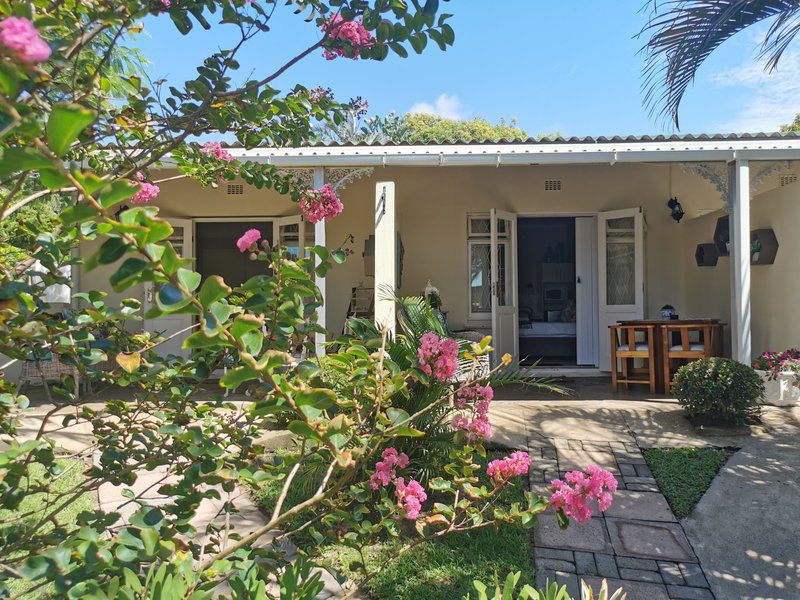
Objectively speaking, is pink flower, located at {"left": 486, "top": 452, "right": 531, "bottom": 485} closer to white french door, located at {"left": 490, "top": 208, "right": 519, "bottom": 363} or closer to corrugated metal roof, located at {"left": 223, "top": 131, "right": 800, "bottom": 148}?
corrugated metal roof, located at {"left": 223, "top": 131, "right": 800, "bottom": 148}

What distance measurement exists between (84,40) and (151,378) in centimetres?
93

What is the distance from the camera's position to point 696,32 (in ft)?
15.8

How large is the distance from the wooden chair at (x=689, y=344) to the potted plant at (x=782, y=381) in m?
0.69

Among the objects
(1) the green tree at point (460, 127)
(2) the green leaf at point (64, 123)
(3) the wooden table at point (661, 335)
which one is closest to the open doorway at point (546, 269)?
(3) the wooden table at point (661, 335)

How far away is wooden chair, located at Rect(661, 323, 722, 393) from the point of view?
19.9 ft

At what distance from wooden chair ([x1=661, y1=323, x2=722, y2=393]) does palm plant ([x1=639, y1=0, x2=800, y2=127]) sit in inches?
98.1

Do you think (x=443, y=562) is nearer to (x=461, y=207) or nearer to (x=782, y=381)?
(x=782, y=381)

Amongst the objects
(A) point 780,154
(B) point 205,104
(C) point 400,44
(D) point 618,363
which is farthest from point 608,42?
(B) point 205,104

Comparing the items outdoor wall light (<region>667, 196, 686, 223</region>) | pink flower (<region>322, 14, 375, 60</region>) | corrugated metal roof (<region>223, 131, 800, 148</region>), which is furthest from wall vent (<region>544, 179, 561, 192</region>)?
pink flower (<region>322, 14, 375, 60</region>)

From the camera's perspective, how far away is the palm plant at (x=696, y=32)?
15.1ft

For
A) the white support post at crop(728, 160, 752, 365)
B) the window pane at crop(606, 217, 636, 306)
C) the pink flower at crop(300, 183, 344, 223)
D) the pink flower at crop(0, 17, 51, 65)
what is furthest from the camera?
the window pane at crop(606, 217, 636, 306)

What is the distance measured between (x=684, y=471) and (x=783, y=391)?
223 centimetres

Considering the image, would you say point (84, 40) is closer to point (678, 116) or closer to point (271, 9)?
point (271, 9)

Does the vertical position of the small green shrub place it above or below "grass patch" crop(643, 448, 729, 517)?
above
